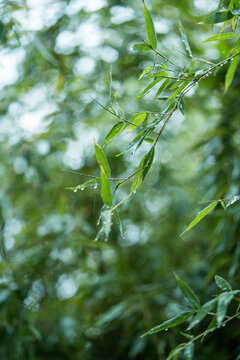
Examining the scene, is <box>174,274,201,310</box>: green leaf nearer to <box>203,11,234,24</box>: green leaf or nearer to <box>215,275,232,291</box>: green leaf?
<box>215,275,232,291</box>: green leaf

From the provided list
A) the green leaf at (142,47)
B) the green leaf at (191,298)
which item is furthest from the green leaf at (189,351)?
the green leaf at (142,47)

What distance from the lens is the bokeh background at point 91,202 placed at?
55.6 inches

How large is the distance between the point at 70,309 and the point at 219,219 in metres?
0.89

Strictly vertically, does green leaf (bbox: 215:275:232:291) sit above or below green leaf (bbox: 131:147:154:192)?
below

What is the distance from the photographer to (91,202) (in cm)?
189

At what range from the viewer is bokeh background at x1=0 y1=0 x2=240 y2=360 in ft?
4.63

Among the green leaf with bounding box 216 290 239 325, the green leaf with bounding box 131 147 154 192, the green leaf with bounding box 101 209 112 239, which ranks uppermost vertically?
the green leaf with bounding box 101 209 112 239

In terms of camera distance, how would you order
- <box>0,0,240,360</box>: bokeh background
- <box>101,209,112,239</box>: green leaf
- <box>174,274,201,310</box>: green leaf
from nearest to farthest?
<box>101,209,112,239</box>: green leaf, <box>174,274,201,310</box>: green leaf, <box>0,0,240,360</box>: bokeh background

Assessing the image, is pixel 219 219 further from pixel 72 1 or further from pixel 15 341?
pixel 72 1

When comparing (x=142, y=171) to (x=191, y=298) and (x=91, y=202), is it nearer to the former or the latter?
(x=191, y=298)

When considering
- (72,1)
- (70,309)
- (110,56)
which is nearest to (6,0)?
(72,1)

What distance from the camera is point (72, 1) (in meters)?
1.54

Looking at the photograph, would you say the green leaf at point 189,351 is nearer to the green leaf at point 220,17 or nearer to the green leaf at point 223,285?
the green leaf at point 223,285

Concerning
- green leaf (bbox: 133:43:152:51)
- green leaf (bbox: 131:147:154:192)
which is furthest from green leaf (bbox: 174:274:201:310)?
green leaf (bbox: 133:43:152:51)
